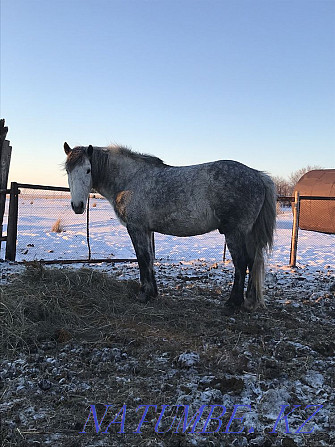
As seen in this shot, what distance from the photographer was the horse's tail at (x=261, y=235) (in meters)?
4.39

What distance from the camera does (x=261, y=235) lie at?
444 cm

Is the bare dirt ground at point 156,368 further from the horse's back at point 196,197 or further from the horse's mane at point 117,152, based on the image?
the horse's mane at point 117,152

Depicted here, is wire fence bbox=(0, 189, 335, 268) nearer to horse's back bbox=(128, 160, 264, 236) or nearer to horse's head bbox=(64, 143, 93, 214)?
horse's head bbox=(64, 143, 93, 214)

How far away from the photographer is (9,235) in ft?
24.4

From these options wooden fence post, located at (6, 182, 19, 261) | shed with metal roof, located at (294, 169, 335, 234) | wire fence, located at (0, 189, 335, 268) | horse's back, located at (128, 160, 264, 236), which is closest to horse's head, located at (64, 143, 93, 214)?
horse's back, located at (128, 160, 264, 236)

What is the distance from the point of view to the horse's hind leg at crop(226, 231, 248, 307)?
4.23 meters

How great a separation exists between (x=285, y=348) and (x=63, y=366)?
1913mm

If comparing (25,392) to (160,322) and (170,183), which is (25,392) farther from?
(170,183)

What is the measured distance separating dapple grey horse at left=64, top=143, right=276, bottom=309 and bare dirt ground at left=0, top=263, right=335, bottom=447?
0.63 metres

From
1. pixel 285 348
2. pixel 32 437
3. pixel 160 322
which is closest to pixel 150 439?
pixel 32 437

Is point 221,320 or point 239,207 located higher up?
point 239,207

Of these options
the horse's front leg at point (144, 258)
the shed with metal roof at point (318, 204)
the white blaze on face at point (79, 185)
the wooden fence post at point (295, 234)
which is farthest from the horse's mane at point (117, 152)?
the shed with metal roof at point (318, 204)

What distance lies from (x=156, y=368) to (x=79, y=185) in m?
2.64

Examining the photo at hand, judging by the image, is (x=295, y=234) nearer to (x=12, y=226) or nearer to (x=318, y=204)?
(x=12, y=226)
